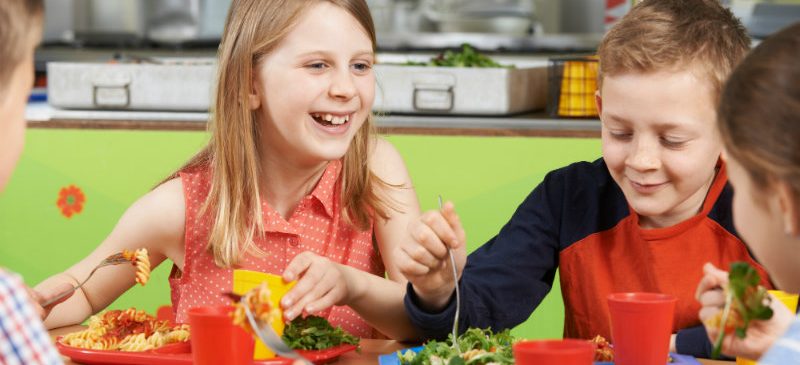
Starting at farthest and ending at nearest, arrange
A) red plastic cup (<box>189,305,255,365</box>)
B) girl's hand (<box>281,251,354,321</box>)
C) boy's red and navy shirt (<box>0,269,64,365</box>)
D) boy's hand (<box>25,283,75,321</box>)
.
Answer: boy's hand (<box>25,283,75,321</box>) → girl's hand (<box>281,251,354,321</box>) → red plastic cup (<box>189,305,255,365</box>) → boy's red and navy shirt (<box>0,269,64,365</box>)

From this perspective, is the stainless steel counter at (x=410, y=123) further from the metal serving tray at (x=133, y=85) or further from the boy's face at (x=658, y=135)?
the boy's face at (x=658, y=135)

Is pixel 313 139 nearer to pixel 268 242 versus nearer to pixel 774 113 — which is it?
pixel 268 242

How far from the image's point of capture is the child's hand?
104 centimetres

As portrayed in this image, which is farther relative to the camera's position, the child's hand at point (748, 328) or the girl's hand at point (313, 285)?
the girl's hand at point (313, 285)

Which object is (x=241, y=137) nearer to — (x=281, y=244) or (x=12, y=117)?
(x=281, y=244)

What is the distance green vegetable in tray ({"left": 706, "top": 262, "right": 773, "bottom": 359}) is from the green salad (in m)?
0.27

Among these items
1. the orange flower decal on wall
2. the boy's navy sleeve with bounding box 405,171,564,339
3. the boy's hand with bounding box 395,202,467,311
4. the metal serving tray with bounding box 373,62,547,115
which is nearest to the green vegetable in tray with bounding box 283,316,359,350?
the boy's hand with bounding box 395,202,467,311

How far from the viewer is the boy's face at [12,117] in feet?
2.97

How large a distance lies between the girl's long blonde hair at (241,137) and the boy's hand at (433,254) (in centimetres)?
33

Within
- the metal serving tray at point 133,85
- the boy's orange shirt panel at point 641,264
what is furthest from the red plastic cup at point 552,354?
the metal serving tray at point 133,85

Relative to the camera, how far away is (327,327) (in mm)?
1306

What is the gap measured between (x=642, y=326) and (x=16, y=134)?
2.09ft

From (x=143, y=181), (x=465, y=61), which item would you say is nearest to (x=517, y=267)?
(x=465, y=61)

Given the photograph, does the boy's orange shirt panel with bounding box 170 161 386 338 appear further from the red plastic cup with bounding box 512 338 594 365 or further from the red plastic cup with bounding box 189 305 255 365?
the red plastic cup with bounding box 512 338 594 365
